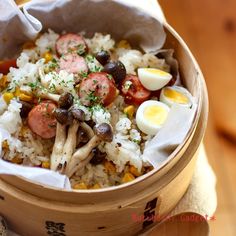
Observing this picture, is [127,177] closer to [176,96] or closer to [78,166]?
[78,166]

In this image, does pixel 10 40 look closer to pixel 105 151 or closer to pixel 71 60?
pixel 71 60

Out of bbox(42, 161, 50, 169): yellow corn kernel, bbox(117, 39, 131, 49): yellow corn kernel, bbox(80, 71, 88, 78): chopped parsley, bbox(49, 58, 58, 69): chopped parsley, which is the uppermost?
bbox(49, 58, 58, 69): chopped parsley

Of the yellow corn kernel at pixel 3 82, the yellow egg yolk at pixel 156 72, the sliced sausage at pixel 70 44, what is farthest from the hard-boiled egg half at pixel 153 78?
the yellow corn kernel at pixel 3 82

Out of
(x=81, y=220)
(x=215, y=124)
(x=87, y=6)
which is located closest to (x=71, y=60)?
(x=87, y=6)

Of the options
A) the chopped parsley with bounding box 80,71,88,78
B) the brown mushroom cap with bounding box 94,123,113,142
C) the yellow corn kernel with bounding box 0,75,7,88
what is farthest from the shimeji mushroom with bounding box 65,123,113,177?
the yellow corn kernel with bounding box 0,75,7,88

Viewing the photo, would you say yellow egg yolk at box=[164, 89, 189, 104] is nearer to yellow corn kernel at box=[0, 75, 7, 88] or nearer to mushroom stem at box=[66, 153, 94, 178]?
mushroom stem at box=[66, 153, 94, 178]

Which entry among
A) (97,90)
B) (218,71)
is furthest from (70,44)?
(218,71)

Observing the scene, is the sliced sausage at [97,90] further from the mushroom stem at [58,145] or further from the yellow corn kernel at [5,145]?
the yellow corn kernel at [5,145]
